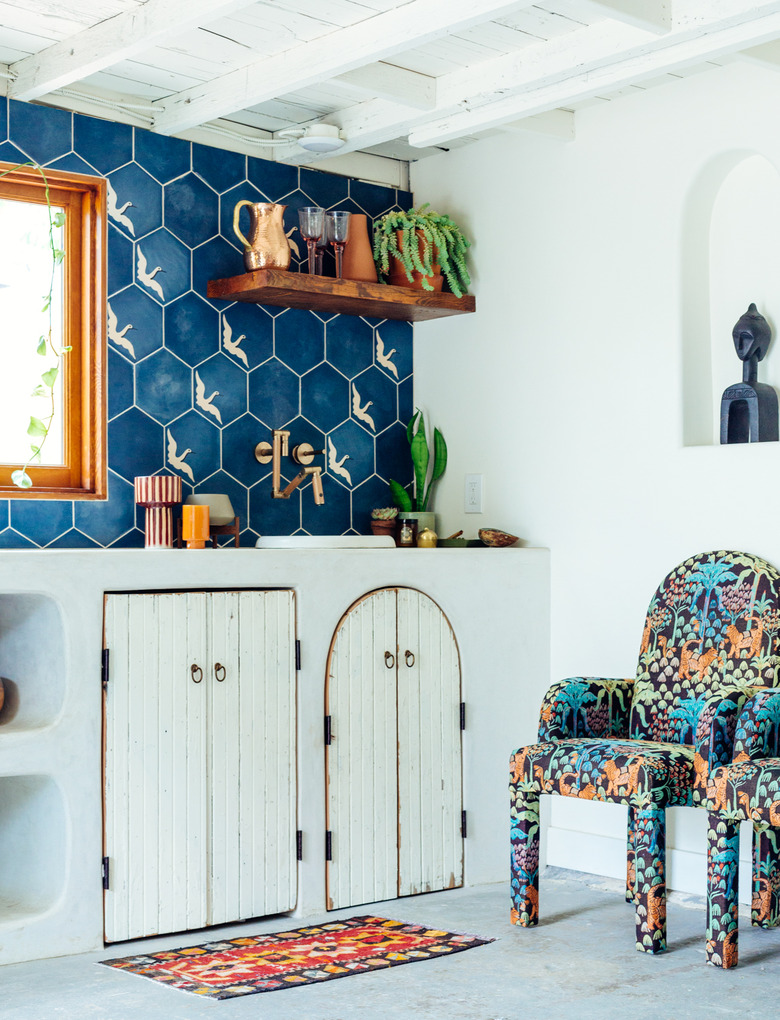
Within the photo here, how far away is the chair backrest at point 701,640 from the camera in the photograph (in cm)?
314

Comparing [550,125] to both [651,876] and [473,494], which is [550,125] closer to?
[473,494]

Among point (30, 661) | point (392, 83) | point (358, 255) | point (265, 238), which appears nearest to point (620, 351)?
point (358, 255)

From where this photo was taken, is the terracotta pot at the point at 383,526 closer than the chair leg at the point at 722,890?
No

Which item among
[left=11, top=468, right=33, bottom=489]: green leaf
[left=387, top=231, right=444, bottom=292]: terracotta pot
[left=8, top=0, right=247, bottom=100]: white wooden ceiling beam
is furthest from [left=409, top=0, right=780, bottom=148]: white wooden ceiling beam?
[left=11, top=468, right=33, bottom=489]: green leaf

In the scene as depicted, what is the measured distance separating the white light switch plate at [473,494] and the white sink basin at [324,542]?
53cm

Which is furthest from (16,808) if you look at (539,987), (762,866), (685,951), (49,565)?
(762,866)

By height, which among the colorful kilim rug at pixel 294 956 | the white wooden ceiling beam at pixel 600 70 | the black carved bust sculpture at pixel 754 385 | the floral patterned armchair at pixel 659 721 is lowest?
the colorful kilim rug at pixel 294 956

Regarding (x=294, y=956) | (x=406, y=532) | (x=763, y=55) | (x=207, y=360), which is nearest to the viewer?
(x=294, y=956)

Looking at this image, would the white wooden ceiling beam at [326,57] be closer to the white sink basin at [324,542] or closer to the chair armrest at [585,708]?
the white sink basin at [324,542]

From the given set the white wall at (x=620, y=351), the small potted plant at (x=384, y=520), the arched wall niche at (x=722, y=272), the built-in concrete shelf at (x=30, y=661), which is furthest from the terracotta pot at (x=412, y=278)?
the built-in concrete shelf at (x=30, y=661)

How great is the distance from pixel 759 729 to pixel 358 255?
198 centimetres

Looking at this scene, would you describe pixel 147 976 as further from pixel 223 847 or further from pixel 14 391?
pixel 14 391

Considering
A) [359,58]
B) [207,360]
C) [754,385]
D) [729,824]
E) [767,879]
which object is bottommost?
[767,879]

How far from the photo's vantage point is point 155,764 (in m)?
3.02
